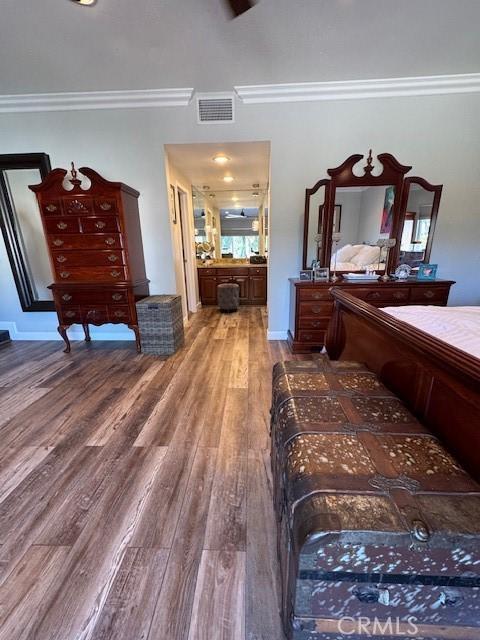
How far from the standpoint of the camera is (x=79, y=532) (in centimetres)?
118

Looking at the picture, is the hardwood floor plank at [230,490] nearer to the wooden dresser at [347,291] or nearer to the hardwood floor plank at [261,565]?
the hardwood floor plank at [261,565]

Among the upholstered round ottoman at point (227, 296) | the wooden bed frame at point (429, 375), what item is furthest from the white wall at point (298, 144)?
the wooden bed frame at point (429, 375)

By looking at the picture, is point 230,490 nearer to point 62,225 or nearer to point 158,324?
point 158,324

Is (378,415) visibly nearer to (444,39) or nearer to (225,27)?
(225,27)

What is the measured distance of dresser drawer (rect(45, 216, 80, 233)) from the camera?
2.80 metres

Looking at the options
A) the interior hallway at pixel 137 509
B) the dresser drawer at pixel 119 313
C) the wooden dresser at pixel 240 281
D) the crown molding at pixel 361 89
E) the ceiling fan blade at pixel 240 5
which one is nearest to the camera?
the interior hallway at pixel 137 509

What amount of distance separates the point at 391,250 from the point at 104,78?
11.3 ft

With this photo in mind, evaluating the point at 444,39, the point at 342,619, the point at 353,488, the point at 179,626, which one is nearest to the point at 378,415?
the point at 353,488

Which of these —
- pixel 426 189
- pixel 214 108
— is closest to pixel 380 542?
pixel 426 189

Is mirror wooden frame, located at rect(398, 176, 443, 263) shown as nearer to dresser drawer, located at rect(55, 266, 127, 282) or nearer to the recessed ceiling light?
the recessed ceiling light

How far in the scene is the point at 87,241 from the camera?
9.37 feet

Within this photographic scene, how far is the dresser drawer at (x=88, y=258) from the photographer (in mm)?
2887

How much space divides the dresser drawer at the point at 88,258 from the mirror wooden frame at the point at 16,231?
89cm

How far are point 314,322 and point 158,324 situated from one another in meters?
1.78
